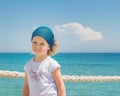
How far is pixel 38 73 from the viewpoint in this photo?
2207 mm

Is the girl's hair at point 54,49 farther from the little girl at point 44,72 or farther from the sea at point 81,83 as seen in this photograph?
the sea at point 81,83

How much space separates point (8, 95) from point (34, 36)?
26.0ft

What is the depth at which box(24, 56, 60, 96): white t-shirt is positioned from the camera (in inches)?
86.5

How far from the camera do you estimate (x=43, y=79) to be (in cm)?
220

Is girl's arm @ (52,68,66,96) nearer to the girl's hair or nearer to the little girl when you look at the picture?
the little girl

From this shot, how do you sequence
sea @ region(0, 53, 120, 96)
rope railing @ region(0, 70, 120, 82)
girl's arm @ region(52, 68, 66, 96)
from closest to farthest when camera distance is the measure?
girl's arm @ region(52, 68, 66, 96) → rope railing @ region(0, 70, 120, 82) → sea @ region(0, 53, 120, 96)

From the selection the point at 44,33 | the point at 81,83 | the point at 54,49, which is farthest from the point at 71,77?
the point at 81,83

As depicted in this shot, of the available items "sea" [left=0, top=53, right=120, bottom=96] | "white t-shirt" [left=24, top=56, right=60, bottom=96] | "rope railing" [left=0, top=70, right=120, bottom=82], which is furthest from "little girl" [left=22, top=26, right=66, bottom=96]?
"rope railing" [left=0, top=70, right=120, bottom=82]

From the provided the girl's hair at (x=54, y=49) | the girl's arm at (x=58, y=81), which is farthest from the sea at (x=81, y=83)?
the girl's arm at (x=58, y=81)

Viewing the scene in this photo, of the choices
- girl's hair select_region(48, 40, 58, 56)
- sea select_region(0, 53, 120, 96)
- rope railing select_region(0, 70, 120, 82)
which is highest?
girl's hair select_region(48, 40, 58, 56)

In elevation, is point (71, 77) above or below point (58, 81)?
below

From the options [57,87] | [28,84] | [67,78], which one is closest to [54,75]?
[57,87]

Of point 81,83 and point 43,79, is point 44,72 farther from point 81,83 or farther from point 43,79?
point 81,83

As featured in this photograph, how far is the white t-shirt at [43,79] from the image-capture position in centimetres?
220
